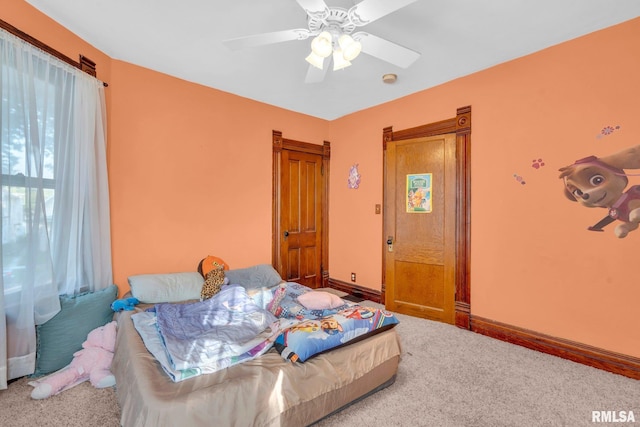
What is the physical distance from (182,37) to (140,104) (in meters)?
0.93

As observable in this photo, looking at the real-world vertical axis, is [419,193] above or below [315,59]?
below

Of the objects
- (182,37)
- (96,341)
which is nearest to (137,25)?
(182,37)

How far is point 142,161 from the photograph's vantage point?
3033mm

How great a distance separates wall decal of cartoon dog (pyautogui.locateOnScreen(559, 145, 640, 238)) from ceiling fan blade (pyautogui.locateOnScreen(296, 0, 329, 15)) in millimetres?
2468

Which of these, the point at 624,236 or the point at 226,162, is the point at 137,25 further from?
the point at 624,236

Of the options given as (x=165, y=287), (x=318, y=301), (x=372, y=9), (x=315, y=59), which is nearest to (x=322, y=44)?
(x=315, y=59)

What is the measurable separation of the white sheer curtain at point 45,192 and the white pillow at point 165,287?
290 mm

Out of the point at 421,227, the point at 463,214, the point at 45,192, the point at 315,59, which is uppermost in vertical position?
the point at 315,59

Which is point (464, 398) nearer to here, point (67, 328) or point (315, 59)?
point (315, 59)

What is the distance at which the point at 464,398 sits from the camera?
202 centimetres

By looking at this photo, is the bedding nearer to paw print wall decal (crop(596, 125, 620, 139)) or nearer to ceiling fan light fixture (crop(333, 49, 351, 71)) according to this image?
ceiling fan light fixture (crop(333, 49, 351, 71))

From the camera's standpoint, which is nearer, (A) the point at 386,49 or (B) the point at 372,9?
(B) the point at 372,9

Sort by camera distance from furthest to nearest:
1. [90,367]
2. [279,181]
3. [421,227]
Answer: [279,181]
[421,227]
[90,367]

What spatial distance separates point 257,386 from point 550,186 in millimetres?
2917
